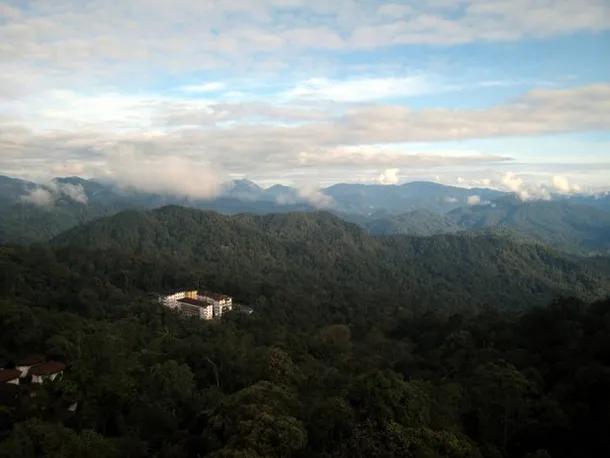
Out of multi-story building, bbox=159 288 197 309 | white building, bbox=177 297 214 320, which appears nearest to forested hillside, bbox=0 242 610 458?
multi-story building, bbox=159 288 197 309

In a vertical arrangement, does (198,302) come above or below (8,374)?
below

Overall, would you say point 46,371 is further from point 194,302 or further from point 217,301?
point 217,301

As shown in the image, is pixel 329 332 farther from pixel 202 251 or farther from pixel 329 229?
pixel 329 229

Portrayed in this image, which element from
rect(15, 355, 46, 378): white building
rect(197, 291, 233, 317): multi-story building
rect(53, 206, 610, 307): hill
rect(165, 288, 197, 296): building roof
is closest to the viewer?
rect(15, 355, 46, 378): white building

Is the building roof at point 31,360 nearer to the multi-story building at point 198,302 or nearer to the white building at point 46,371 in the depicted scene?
the white building at point 46,371

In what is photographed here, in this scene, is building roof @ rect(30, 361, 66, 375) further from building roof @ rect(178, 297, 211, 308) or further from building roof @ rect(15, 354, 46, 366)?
building roof @ rect(178, 297, 211, 308)

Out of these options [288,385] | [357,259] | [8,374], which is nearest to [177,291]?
[8,374]

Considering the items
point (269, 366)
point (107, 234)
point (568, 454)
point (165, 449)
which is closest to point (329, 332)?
point (269, 366)
